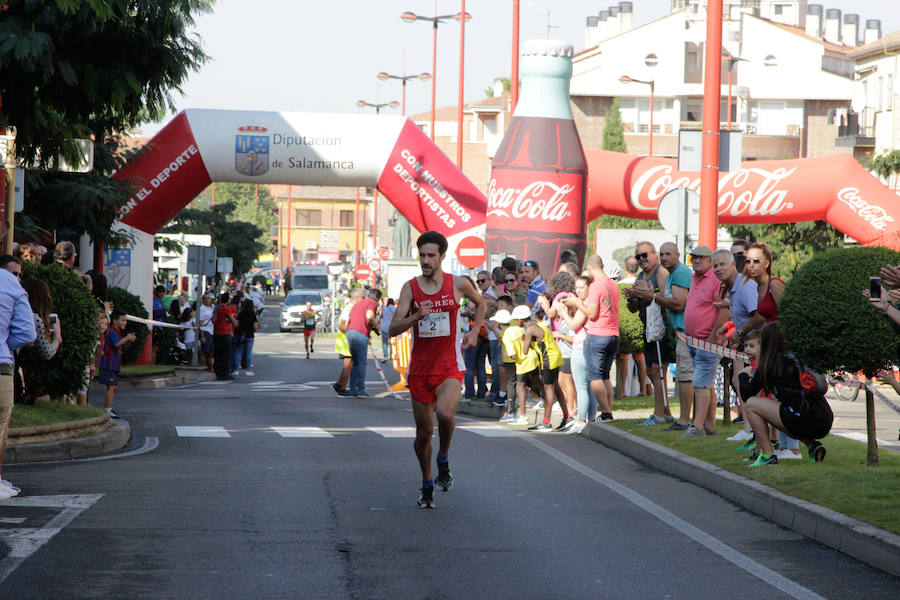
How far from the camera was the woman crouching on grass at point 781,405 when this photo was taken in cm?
1021

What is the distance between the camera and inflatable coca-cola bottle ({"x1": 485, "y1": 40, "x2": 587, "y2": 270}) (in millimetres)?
25609

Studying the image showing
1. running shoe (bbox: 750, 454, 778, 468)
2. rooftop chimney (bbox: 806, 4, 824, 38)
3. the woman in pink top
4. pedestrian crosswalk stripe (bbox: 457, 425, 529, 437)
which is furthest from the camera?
→ rooftop chimney (bbox: 806, 4, 824, 38)

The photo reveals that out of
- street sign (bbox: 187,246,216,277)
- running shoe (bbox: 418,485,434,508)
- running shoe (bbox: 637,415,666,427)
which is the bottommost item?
running shoe (bbox: 418,485,434,508)

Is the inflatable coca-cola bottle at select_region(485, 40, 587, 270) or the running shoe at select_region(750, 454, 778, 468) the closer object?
the running shoe at select_region(750, 454, 778, 468)

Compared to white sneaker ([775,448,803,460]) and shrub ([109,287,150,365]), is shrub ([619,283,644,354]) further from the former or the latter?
shrub ([109,287,150,365])

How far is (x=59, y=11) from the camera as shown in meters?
11.2

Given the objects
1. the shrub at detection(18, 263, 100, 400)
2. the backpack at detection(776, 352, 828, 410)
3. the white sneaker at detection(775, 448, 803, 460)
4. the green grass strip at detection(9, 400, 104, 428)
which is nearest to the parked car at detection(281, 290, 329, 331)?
the green grass strip at detection(9, 400, 104, 428)

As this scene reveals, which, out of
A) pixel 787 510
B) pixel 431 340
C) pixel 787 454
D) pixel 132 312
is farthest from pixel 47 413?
pixel 132 312

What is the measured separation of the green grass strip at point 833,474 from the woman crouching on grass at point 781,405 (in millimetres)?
211

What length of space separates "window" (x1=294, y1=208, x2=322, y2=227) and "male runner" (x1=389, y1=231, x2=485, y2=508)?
5085 inches

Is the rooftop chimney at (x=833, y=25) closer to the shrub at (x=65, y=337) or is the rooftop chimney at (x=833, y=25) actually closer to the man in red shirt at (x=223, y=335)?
the man in red shirt at (x=223, y=335)

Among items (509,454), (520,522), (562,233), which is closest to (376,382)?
(562,233)

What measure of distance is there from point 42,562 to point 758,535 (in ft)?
13.9

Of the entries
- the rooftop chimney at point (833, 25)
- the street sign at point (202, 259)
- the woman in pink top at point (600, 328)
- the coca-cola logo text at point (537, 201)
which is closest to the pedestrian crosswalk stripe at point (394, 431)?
the woman in pink top at point (600, 328)
